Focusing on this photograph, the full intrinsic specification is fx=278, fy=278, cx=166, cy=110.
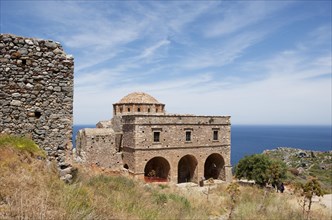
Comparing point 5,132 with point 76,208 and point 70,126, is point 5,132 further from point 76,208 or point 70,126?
point 76,208

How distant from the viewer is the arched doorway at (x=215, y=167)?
2678cm

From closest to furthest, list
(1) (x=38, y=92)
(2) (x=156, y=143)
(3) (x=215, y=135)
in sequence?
1. (1) (x=38, y=92)
2. (2) (x=156, y=143)
3. (3) (x=215, y=135)

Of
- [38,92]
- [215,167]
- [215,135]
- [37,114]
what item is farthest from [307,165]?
[38,92]

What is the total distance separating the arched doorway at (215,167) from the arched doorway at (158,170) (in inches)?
207

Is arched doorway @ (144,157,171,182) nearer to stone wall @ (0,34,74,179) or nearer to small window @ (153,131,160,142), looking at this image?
small window @ (153,131,160,142)

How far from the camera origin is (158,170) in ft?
84.1

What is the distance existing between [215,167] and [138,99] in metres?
10.1


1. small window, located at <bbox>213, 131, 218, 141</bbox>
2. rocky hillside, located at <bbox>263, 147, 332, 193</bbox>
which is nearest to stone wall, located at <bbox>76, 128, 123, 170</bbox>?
small window, located at <bbox>213, 131, 218, 141</bbox>

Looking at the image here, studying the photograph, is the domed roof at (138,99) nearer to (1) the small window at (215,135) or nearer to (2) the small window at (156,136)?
(2) the small window at (156,136)

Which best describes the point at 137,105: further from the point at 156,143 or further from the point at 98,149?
the point at 98,149

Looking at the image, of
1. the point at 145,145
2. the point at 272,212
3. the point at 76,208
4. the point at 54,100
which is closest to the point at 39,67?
the point at 54,100

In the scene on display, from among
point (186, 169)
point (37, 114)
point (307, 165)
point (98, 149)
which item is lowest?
point (307, 165)

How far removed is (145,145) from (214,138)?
7.07 m

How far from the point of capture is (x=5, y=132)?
6.32 metres
